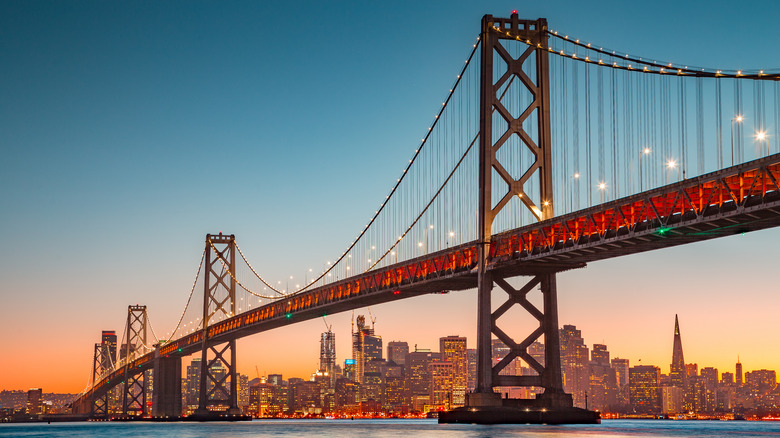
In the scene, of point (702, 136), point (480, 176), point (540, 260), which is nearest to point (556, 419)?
point (540, 260)

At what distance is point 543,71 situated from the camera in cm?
5253

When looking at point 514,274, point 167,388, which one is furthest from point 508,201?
point 167,388

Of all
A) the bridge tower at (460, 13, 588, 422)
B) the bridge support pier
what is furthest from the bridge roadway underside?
the bridge support pier

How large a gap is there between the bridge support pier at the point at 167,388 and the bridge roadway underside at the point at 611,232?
2133 inches

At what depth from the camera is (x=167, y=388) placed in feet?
390

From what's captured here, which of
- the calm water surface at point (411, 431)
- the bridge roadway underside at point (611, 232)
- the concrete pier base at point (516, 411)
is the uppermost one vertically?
the bridge roadway underside at point (611, 232)

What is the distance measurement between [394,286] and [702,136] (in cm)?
2948

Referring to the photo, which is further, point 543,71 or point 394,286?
point 394,286

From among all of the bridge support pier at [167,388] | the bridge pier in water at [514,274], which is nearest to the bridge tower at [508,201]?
the bridge pier in water at [514,274]

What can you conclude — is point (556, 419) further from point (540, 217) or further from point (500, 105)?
point (500, 105)

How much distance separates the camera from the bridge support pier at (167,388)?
118 metres

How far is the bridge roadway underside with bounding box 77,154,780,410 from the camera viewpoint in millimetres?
35812

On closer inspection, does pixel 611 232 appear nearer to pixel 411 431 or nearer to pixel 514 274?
pixel 514 274

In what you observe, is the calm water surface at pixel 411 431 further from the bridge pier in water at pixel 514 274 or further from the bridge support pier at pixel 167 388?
the bridge support pier at pixel 167 388
